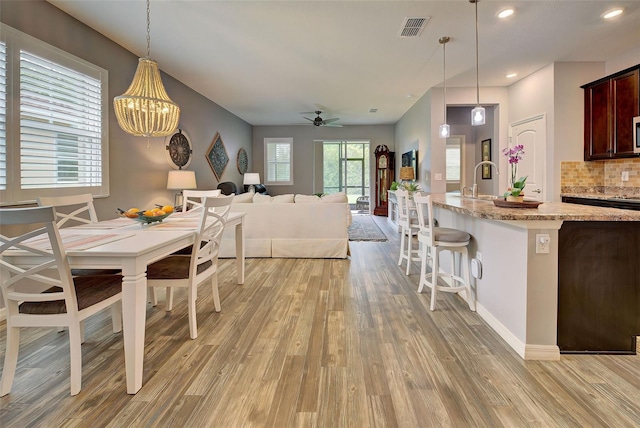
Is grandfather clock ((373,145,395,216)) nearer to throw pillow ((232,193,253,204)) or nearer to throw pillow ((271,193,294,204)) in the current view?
throw pillow ((271,193,294,204))

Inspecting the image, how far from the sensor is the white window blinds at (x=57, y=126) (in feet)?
9.52

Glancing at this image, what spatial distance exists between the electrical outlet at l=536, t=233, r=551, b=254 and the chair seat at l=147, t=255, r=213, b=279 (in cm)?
228

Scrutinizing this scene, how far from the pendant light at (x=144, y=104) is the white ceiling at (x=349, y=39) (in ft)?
3.01

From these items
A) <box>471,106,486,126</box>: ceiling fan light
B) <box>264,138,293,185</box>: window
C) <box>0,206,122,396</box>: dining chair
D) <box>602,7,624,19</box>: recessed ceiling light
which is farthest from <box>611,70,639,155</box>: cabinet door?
<box>264,138,293,185</box>: window

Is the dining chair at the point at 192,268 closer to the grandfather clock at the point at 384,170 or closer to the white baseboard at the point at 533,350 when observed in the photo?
the white baseboard at the point at 533,350

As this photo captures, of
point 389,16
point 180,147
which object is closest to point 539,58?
point 389,16

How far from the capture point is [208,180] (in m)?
6.71

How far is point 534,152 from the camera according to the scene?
509 centimetres

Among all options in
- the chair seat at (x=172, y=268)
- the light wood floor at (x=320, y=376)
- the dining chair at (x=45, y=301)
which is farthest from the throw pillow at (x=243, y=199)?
the dining chair at (x=45, y=301)

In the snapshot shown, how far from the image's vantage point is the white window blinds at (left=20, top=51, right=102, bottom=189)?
290cm

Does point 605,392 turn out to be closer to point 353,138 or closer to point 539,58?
point 539,58

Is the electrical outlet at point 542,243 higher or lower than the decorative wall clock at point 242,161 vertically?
lower

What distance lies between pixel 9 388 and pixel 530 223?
3037 mm

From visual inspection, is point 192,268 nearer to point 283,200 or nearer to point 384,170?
point 283,200
